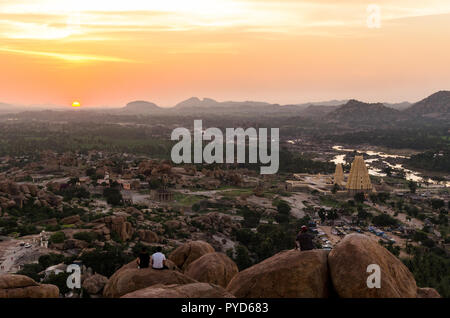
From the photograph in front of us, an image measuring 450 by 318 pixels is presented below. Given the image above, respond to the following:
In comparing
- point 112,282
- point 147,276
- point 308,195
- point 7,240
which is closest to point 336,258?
point 147,276

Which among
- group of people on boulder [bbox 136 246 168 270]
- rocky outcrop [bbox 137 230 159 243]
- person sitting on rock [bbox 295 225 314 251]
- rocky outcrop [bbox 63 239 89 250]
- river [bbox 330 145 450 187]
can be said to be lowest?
river [bbox 330 145 450 187]

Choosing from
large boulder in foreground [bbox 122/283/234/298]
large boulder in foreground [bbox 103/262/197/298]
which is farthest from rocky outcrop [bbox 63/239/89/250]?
large boulder in foreground [bbox 122/283/234/298]

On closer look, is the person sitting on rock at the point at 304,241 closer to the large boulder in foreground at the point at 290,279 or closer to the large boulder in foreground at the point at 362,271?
the large boulder in foreground at the point at 290,279

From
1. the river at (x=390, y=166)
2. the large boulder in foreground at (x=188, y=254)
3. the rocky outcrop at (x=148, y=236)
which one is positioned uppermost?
the large boulder in foreground at (x=188, y=254)

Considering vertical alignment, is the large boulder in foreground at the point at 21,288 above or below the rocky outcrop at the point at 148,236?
above

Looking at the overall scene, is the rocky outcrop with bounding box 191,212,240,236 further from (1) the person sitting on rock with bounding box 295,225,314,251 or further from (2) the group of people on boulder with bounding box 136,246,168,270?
(1) the person sitting on rock with bounding box 295,225,314,251

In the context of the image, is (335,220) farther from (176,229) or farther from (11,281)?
(11,281)

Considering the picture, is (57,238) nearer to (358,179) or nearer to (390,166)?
(358,179)

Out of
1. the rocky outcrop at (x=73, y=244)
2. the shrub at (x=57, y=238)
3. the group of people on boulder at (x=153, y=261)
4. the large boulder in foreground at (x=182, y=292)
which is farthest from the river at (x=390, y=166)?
the large boulder in foreground at (x=182, y=292)
